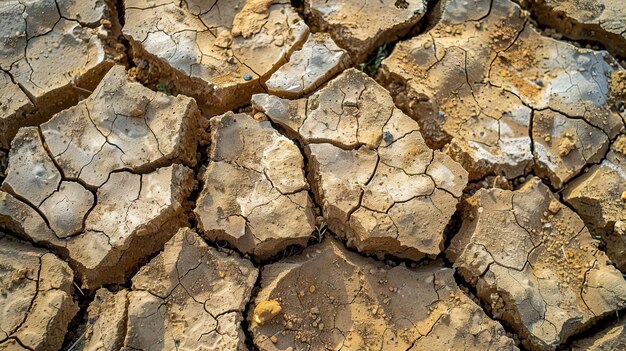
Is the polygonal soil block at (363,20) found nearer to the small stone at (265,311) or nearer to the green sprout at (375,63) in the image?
the green sprout at (375,63)

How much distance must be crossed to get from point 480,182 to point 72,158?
2047 millimetres

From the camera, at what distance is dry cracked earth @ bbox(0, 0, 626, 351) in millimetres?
2572

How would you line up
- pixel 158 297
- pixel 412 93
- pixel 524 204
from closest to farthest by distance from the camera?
1. pixel 158 297
2. pixel 524 204
3. pixel 412 93

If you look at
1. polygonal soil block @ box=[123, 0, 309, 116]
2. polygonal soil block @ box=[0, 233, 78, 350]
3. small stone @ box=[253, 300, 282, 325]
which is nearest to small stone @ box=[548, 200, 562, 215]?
small stone @ box=[253, 300, 282, 325]

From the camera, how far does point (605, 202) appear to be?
9.21 feet

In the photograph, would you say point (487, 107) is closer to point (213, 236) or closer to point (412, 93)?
point (412, 93)

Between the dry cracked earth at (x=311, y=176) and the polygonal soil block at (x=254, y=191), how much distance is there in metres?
0.01

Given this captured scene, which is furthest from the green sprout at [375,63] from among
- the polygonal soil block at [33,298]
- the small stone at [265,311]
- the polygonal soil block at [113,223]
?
the polygonal soil block at [33,298]

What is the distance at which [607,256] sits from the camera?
9.11ft

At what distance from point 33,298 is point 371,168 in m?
1.67

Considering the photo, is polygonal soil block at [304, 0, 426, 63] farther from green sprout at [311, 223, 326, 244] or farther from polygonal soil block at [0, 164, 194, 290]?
polygonal soil block at [0, 164, 194, 290]

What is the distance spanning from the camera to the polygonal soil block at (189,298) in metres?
2.48

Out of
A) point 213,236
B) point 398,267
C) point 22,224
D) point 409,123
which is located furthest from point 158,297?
point 409,123

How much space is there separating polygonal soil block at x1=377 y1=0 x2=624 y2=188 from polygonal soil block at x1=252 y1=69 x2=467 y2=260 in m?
0.16
